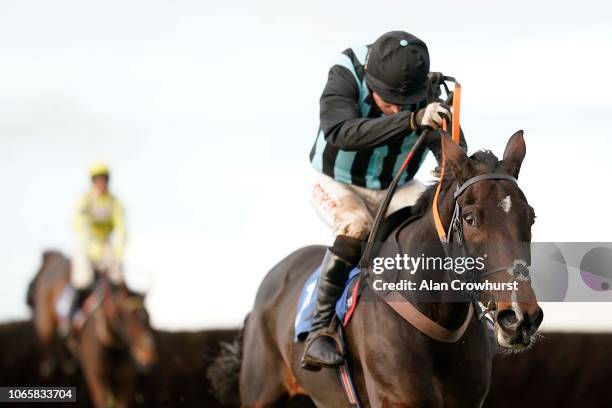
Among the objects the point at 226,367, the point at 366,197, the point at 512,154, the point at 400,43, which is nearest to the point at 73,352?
the point at 226,367

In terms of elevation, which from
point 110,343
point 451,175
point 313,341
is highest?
point 451,175

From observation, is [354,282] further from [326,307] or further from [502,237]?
[502,237]

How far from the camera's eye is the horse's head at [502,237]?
189 inches

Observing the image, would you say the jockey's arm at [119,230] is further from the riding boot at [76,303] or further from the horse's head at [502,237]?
the horse's head at [502,237]

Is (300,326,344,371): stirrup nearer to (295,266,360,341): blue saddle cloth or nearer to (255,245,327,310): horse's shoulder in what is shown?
(295,266,360,341): blue saddle cloth

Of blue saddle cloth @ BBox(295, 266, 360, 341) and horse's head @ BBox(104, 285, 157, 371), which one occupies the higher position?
blue saddle cloth @ BBox(295, 266, 360, 341)

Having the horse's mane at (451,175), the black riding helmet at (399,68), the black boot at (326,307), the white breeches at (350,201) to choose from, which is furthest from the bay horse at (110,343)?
the horse's mane at (451,175)

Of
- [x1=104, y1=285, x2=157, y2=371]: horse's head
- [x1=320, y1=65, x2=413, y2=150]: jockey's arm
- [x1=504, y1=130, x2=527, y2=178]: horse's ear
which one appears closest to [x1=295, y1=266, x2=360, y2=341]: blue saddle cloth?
[x1=320, y1=65, x2=413, y2=150]: jockey's arm

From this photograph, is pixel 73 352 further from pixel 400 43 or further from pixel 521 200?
pixel 521 200

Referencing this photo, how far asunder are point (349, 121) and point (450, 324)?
133 centimetres

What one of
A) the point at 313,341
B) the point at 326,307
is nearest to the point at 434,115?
the point at 326,307

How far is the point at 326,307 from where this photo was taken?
645cm

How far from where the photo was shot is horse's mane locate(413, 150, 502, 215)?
17.1ft

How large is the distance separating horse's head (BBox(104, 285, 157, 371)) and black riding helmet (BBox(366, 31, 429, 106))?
6.47 m
